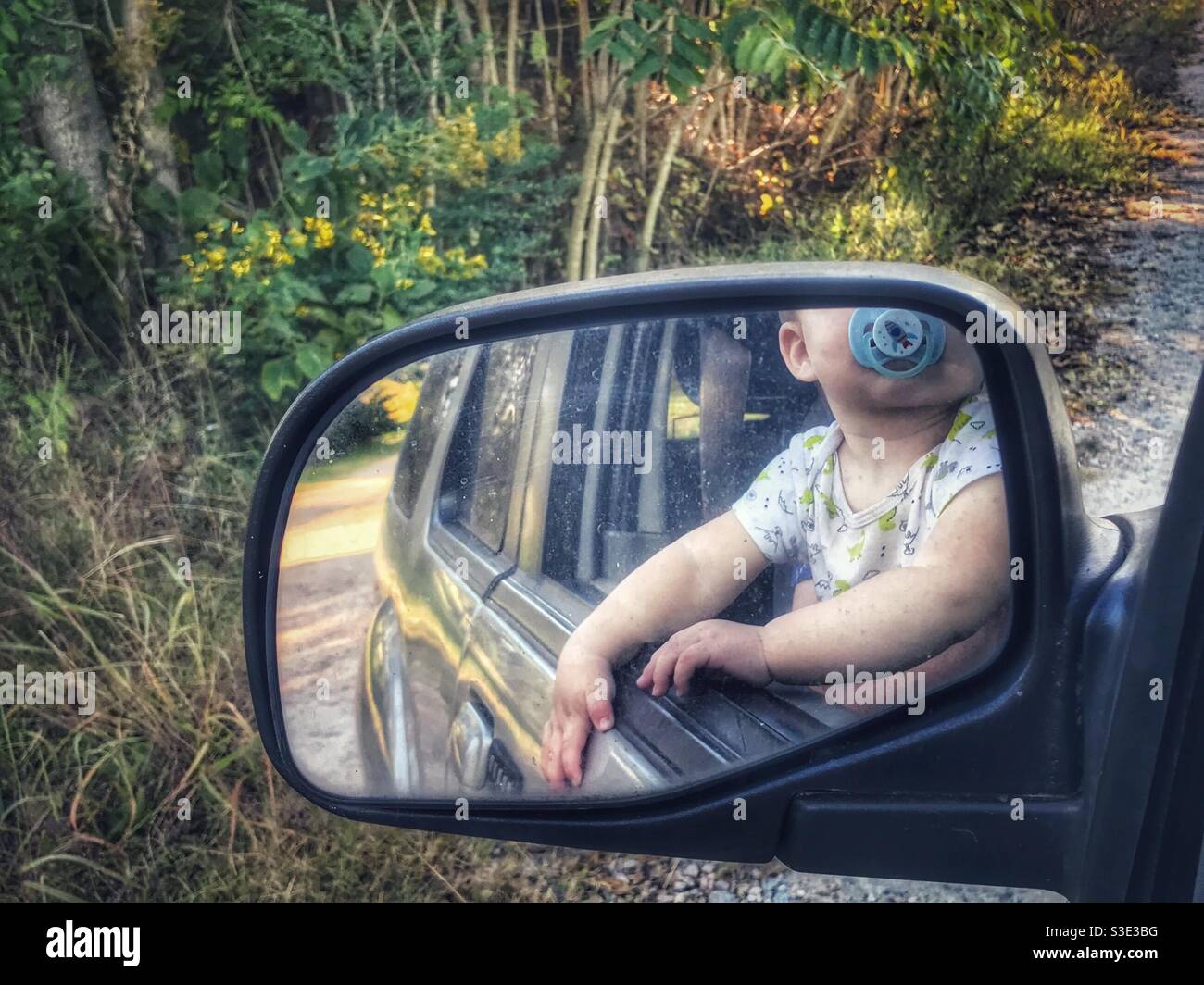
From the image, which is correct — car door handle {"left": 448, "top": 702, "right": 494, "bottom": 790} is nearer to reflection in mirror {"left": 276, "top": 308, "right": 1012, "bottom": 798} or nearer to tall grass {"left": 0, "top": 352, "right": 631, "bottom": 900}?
reflection in mirror {"left": 276, "top": 308, "right": 1012, "bottom": 798}

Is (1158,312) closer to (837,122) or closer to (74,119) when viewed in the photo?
(837,122)

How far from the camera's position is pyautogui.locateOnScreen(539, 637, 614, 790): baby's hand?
1.31 m

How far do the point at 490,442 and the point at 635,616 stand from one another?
13.5 inches

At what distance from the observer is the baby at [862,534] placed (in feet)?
3.79

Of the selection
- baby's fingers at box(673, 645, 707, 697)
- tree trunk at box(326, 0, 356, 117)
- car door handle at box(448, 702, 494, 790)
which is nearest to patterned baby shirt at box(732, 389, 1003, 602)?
baby's fingers at box(673, 645, 707, 697)

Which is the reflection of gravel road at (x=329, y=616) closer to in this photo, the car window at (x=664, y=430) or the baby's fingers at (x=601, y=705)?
the car window at (x=664, y=430)

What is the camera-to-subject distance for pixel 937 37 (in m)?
4.32

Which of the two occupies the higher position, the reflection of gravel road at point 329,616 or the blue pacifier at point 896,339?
the blue pacifier at point 896,339

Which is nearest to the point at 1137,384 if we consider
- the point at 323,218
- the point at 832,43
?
the point at 832,43

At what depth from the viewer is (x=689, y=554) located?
4.05 feet

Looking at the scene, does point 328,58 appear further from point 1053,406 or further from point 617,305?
point 1053,406

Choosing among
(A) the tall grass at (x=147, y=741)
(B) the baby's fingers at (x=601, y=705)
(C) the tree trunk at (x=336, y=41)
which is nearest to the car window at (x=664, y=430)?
(B) the baby's fingers at (x=601, y=705)

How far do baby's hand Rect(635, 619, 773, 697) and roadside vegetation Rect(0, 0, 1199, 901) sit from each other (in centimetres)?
216

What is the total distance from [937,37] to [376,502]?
Answer: 3.41m
